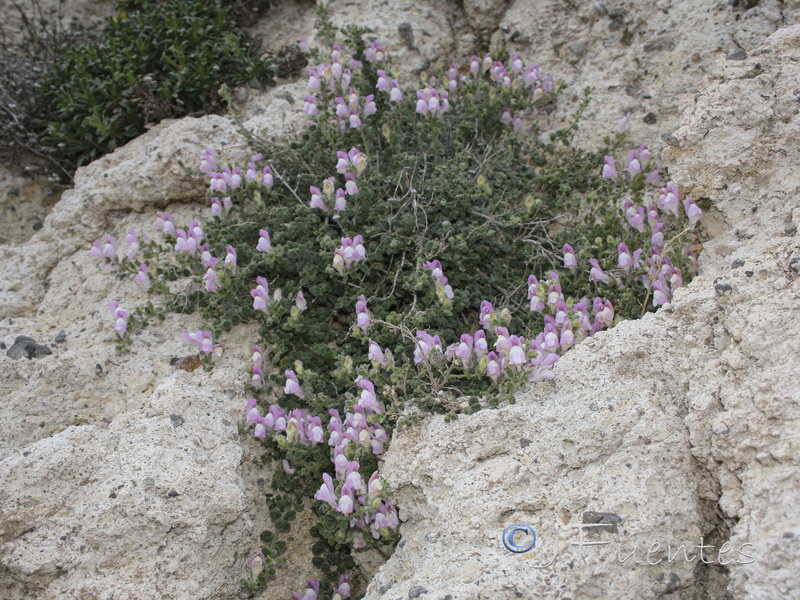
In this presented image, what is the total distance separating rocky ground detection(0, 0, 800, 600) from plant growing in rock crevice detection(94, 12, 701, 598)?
0.14m

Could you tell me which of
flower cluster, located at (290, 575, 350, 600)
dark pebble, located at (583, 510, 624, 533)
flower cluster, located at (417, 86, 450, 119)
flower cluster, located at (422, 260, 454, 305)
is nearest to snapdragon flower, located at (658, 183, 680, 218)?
flower cluster, located at (422, 260, 454, 305)

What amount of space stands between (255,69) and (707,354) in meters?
3.45

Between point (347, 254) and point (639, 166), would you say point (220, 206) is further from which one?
point (639, 166)

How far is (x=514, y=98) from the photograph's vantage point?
425 cm

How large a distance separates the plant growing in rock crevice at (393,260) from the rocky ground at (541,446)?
14 centimetres

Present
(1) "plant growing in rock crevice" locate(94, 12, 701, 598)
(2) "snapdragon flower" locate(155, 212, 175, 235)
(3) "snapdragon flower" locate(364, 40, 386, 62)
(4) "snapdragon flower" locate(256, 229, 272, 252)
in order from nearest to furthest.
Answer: (1) "plant growing in rock crevice" locate(94, 12, 701, 598), (4) "snapdragon flower" locate(256, 229, 272, 252), (2) "snapdragon flower" locate(155, 212, 175, 235), (3) "snapdragon flower" locate(364, 40, 386, 62)

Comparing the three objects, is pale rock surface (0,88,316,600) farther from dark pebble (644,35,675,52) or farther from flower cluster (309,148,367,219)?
dark pebble (644,35,675,52)

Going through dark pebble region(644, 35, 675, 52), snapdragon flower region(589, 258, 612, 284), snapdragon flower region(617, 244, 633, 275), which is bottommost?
snapdragon flower region(589, 258, 612, 284)

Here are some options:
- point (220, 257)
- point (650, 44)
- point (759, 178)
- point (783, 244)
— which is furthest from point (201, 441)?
point (650, 44)

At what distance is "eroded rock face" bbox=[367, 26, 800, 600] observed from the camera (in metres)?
1.98

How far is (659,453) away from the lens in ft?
7.24

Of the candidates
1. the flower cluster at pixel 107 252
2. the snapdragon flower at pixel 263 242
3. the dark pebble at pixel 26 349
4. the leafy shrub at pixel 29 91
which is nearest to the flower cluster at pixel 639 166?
the snapdragon flower at pixel 263 242

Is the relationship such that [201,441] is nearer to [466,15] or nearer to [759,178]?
[759,178]

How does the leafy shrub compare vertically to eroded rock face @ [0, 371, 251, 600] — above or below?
above
